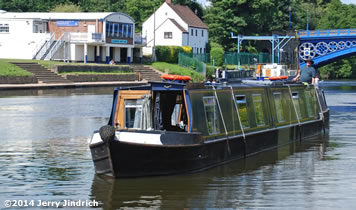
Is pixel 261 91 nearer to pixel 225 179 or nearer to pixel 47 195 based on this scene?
pixel 225 179

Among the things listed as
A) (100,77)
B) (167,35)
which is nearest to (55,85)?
(100,77)

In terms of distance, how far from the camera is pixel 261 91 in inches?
825

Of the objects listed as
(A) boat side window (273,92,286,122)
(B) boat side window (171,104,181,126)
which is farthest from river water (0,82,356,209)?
(B) boat side window (171,104,181,126)

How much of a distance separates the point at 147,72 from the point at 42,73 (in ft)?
56.5

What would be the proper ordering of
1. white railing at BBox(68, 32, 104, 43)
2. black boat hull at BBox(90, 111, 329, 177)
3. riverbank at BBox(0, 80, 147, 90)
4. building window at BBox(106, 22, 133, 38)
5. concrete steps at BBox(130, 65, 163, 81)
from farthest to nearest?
building window at BBox(106, 22, 133, 38) → white railing at BBox(68, 32, 104, 43) → concrete steps at BBox(130, 65, 163, 81) → riverbank at BBox(0, 80, 147, 90) → black boat hull at BBox(90, 111, 329, 177)

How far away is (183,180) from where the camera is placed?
607 inches

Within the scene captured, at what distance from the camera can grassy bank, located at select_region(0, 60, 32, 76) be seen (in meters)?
51.8

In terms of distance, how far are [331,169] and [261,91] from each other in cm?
410

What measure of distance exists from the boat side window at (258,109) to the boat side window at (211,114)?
295 centimetres

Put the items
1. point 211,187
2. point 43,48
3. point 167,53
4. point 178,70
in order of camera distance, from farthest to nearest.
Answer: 1. point 167,53
2. point 178,70
3. point 43,48
4. point 211,187

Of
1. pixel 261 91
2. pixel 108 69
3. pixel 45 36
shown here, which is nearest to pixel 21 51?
pixel 45 36

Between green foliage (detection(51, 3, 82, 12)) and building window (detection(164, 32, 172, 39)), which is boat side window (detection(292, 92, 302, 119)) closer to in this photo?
building window (detection(164, 32, 172, 39))

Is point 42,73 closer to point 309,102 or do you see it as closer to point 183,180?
point 309,102

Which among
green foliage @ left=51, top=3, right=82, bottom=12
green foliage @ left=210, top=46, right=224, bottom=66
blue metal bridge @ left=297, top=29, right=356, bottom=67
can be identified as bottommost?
green foliage @ left=210, top=46, right=224, bottom=66
